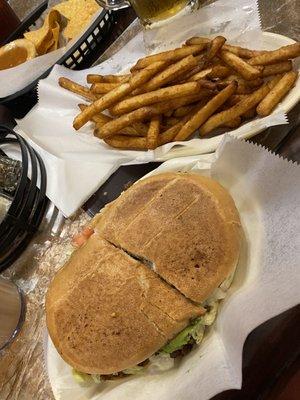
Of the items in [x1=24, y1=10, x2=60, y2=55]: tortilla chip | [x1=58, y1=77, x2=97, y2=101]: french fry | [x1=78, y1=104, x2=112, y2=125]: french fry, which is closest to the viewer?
[x1=78, y1=104, x2=112, y2=125]: french fry

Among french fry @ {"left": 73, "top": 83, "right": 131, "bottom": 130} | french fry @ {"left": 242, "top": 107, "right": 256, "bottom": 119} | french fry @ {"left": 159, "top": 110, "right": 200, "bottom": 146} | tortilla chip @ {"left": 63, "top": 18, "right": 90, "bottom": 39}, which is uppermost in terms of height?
tortilla chip @ {"left": 63, "top": 18, "right": 90, "bottom": 39}

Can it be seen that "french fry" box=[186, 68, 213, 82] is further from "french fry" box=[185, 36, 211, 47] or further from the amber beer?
the amber beer

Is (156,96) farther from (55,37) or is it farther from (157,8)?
(55,37)

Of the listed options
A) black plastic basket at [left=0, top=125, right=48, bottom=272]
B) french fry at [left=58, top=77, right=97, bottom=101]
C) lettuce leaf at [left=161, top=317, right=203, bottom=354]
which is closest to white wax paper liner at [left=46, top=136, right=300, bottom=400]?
lettuce leaf at [left=161, top=317, right=203, bottom=354]

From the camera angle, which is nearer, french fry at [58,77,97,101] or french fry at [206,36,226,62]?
french fry at [206,36,226,62]

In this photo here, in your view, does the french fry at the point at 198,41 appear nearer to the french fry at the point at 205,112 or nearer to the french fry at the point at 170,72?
the french fry at the point at 170,72

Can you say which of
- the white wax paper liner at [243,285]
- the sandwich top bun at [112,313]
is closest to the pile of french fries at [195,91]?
the white wax paper liner at [243,285]

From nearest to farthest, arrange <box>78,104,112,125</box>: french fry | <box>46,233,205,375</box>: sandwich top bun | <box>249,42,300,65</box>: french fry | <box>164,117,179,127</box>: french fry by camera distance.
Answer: <box>46,233,205,375</box>: sandwich top bun, <box>249,42,300,65</box>: french fry, <box>164,117,179,127</box>: french fry, <box>78,104,112,125</box>: french fry
